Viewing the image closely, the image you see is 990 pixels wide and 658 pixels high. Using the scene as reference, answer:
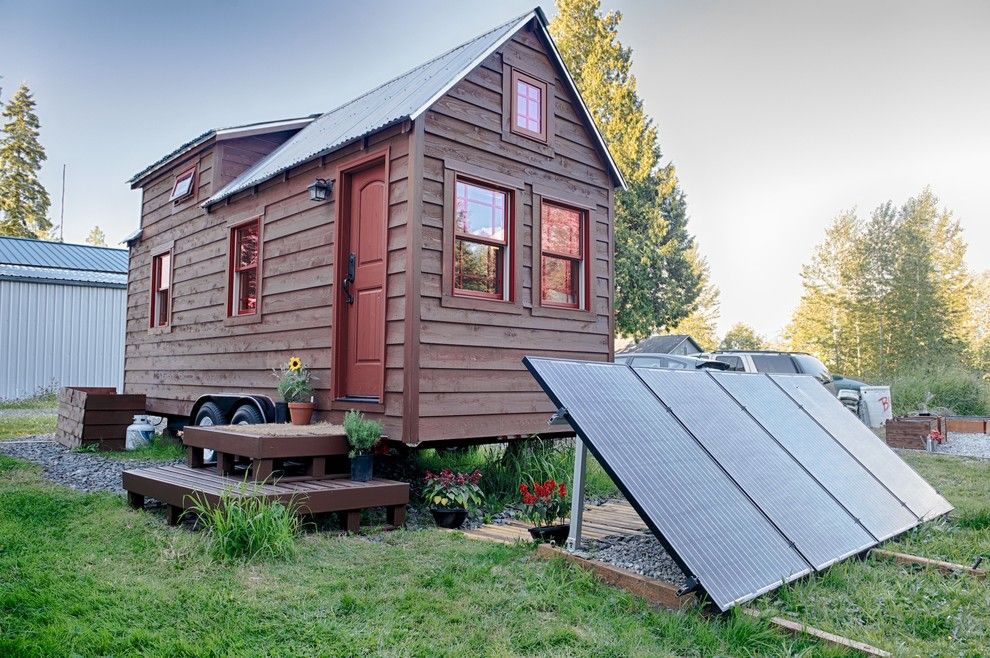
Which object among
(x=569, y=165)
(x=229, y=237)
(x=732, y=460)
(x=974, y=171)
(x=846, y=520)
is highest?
(x=974, y=171)

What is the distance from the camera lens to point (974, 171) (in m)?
25.2

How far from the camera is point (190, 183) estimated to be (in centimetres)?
930

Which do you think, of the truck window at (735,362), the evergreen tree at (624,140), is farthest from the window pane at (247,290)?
the evergreen tree at (624,140)

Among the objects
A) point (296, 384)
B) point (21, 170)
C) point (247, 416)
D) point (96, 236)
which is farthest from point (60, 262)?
point (96, 236)

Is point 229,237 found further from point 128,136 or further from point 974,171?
point 974,171

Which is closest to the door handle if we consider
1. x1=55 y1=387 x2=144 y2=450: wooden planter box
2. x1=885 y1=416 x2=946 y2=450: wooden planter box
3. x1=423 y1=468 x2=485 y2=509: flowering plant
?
x1=423 y1=468 x2=485 y2=509: flowering plant

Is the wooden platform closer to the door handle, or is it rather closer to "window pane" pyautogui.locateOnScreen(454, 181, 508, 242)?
the door handle

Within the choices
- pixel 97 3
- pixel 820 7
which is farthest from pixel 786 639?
pixel 97 3

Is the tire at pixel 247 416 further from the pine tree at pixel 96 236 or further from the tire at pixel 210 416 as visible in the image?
the pine tree at pixel 96 236

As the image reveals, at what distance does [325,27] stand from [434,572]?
51.9 ft

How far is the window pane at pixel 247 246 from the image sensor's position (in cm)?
802

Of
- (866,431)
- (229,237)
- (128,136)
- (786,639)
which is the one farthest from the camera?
(128,136)

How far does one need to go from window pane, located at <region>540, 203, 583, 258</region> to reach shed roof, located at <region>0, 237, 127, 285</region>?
16762 millimetres

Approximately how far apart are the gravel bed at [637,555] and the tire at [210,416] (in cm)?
480
